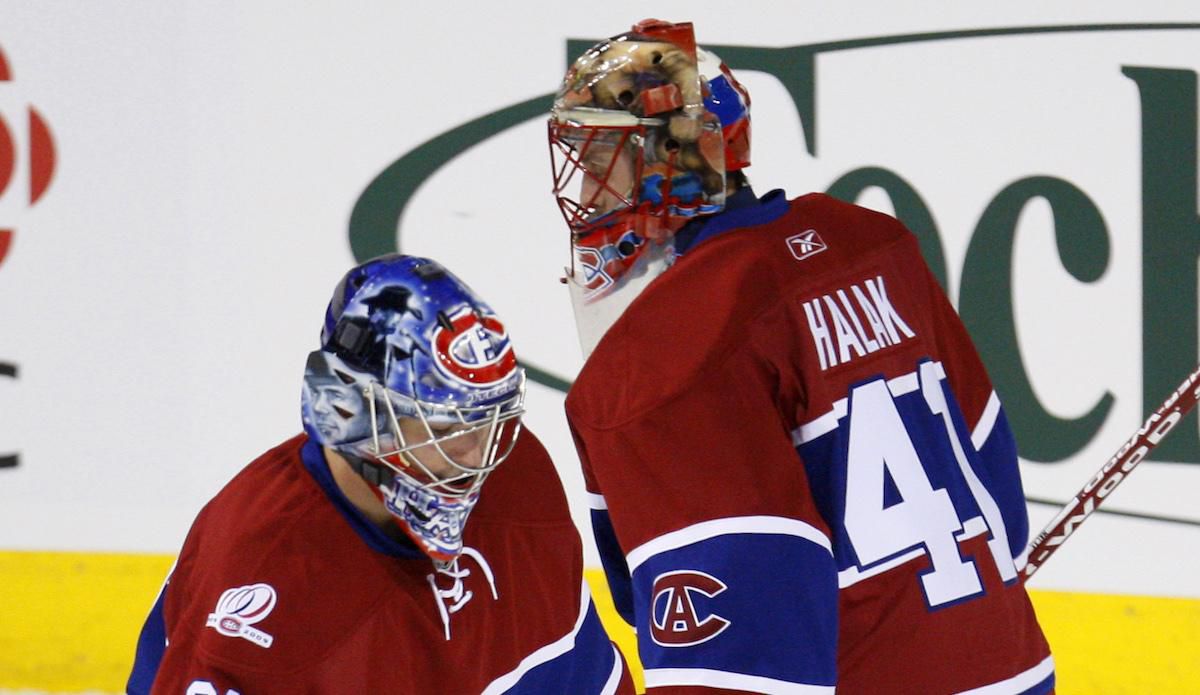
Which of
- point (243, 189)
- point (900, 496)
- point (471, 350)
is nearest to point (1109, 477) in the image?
point (900, 496)

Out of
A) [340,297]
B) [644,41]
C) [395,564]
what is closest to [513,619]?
[395,564]

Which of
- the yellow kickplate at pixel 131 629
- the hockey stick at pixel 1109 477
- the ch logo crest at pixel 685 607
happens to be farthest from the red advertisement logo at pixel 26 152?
the ch logo crest at pixel 685 607

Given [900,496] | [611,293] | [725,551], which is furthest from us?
[611,293]

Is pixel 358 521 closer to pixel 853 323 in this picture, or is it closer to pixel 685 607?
pixel 685 607

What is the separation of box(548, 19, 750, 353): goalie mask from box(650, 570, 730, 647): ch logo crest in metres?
0.31

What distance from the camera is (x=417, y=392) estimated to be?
154 centimetres

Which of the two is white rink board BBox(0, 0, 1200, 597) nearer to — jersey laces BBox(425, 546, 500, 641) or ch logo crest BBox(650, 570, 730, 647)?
jersey laces BBox(425, 546, 500, 641)

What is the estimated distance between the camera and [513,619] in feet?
5.55

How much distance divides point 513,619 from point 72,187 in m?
1.84

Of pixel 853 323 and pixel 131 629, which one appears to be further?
pixel 131 629

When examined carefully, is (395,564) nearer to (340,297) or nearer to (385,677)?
(385,677)

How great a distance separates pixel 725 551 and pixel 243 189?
6.47 ft

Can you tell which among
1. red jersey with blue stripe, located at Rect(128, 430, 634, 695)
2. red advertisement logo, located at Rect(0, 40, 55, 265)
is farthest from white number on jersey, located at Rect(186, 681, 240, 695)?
red advertisement logo, located at Rect(0, 40, 55, 265)

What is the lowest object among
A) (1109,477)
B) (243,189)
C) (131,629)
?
(131,629)
